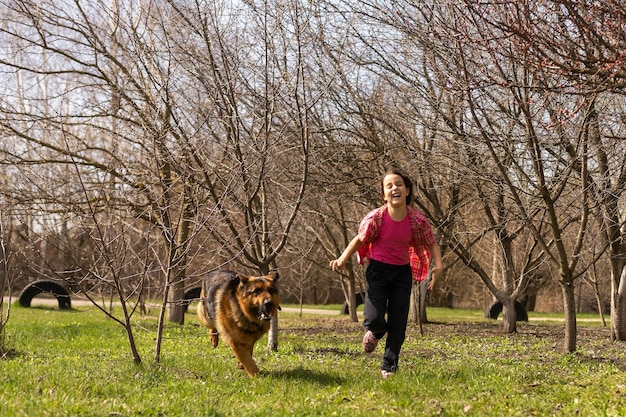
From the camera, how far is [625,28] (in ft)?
18.4

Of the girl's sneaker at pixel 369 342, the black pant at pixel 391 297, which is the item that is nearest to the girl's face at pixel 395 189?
the black pant at pixel 391 297

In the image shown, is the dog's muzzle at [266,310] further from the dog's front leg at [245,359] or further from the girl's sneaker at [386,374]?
the girl's sneaker at [386,374]

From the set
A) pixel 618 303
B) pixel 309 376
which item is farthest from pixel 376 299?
pixel 618 303

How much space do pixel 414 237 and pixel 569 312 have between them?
10.0 ft

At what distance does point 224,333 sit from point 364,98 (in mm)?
5241

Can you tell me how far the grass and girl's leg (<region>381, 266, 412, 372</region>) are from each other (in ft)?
0.91

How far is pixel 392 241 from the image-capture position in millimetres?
5996

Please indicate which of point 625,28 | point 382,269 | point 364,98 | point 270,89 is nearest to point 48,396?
point 382,269

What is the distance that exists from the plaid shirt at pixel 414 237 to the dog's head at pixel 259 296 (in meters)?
0.92

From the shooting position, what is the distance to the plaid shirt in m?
5.97

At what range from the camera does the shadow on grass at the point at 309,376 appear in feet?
18.6

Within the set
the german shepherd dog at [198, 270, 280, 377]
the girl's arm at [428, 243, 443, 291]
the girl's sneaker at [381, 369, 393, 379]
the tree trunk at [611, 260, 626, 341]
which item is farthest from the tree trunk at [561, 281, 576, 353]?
the german shepherd dog at [198, 270, 280, 377]

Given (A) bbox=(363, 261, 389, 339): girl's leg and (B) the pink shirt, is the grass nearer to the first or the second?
(A) bbox=(363, 261, 389, 339): girl's leg

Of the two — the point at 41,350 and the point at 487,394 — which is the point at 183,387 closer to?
the point at 487,394
